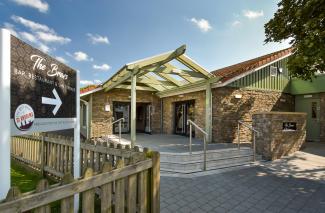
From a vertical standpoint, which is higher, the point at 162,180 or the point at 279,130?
the point at 279,130

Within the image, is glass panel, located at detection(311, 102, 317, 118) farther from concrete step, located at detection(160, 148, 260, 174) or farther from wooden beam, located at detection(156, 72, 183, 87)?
wooden beam, located at detection(156, 72, 183, 87)

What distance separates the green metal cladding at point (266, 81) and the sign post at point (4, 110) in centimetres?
859

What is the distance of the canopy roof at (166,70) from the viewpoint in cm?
682

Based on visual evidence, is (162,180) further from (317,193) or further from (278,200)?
(317,193)

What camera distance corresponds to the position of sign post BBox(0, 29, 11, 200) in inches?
66.1

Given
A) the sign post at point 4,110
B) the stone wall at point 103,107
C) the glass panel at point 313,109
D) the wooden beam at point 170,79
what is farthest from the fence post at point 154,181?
the glass panel at point 313,109

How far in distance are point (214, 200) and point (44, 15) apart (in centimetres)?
1073

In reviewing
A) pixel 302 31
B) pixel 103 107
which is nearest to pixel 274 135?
pixel 302 31

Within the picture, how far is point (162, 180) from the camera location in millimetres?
4703

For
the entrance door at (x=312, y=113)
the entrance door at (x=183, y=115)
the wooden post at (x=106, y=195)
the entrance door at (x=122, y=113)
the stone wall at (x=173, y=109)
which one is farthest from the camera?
the entrance door at (x=122, y=113)

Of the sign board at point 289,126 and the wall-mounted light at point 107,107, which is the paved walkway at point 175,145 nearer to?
the sign board at point 289,126

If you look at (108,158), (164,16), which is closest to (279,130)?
(108,158)

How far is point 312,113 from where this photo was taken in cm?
1088

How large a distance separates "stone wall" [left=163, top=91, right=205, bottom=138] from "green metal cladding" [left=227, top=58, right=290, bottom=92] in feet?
5.90
